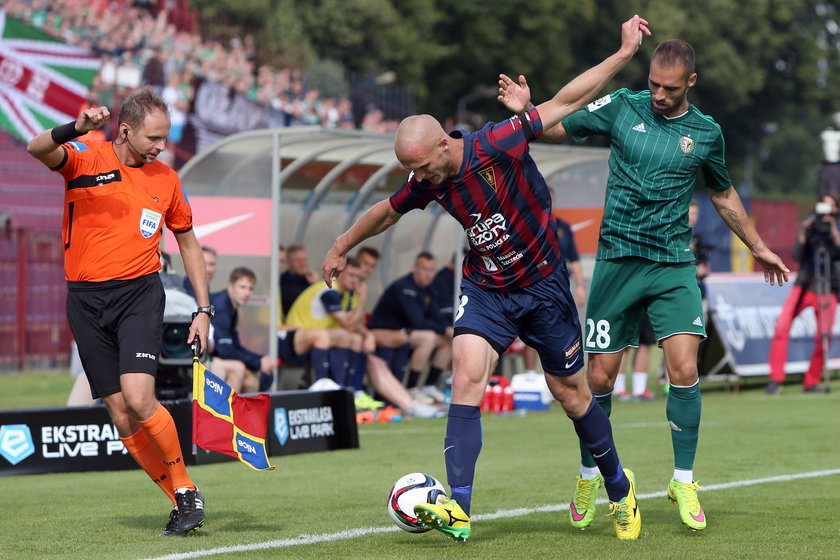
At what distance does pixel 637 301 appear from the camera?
6820 millimetres

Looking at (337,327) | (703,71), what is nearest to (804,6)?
(703,71)

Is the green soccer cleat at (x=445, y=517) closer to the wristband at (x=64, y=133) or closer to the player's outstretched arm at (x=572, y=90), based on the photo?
the player's outstretched arm at (x=572, y=90)

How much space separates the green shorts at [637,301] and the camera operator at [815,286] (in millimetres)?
9913

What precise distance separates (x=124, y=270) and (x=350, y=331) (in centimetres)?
761

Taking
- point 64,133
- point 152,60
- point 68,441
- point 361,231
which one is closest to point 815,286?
point 68,441

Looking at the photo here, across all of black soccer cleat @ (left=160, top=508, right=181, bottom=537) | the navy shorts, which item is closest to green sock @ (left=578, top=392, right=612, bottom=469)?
the navy shorts

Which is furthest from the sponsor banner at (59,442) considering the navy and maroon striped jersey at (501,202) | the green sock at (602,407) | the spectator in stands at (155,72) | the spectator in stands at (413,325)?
the spectator in stands at (155,72)

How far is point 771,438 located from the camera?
11477 mm

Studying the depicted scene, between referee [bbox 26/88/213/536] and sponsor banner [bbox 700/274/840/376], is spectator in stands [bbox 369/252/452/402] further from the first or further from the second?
referee [bbox 26/88/213/536]

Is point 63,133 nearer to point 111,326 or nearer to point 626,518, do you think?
point 111,326

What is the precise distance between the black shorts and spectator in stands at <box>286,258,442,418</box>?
24.0 ft

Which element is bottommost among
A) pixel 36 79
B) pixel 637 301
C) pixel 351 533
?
pixel 351 533

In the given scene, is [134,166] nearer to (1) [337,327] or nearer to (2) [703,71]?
(1) [337,327]

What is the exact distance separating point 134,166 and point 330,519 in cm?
217
